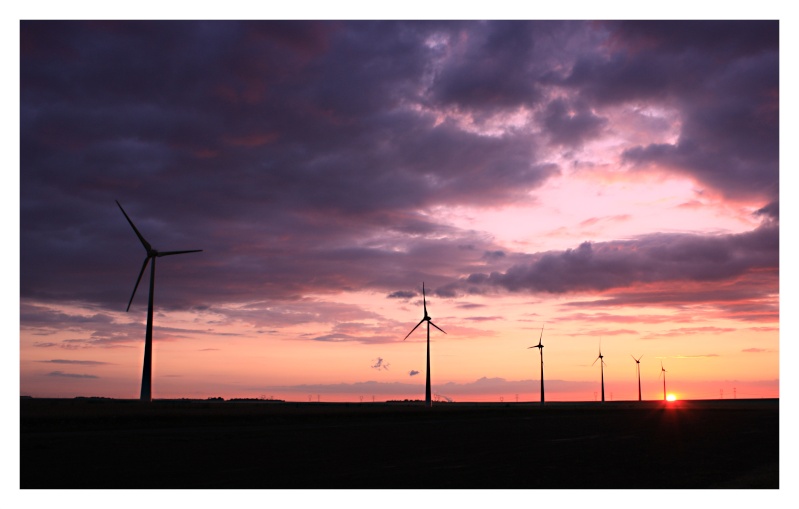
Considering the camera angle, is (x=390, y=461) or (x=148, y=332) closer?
(x=390, y=461)

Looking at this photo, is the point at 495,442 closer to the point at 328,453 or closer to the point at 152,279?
the point at 328,453

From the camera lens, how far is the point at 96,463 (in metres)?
38.1

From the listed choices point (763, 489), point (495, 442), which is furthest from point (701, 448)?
point (763, 489)

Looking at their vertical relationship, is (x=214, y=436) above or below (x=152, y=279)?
below

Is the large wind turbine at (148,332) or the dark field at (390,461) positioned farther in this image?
the large wind turbine at (148,332)

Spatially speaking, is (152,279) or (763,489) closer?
(763,489)

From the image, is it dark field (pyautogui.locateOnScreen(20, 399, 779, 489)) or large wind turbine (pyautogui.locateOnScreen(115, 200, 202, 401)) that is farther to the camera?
large wind turbine (pyautogui.locateOnScreen(115, 200, 202, 401))
